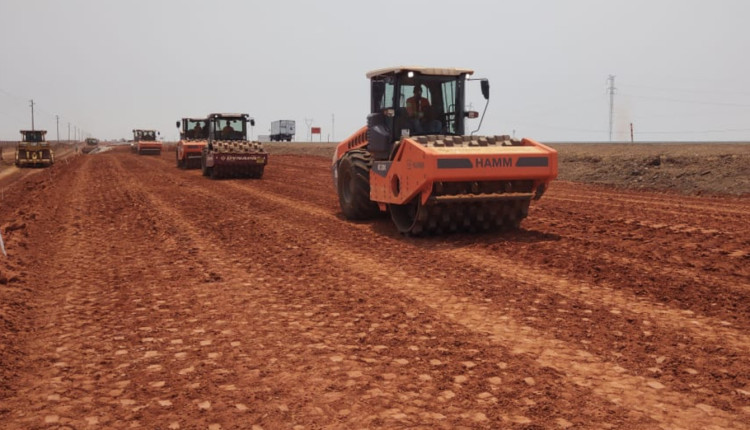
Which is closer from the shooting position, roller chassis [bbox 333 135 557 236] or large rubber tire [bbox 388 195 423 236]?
roller chassis [bbox 333 135 557 236]

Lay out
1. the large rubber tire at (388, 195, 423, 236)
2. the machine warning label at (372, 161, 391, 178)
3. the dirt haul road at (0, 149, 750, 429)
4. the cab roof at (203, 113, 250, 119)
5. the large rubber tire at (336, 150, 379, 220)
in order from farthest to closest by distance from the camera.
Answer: the cab roof at (203, 113, 250, 119) → the large rubber tire at (336, 150, 379, 220) → the machine warning label at (372, 161, 391, 178) → the large rubber tire at (388, 195, 423, 236) → the dirt haul road at (0, 149, 750, 429)

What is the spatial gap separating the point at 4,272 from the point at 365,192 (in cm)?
628

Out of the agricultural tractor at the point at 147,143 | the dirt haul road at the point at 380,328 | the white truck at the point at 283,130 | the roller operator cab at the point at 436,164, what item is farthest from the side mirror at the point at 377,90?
the white truck at the point at 283,130

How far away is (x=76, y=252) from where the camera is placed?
9250 millimetres

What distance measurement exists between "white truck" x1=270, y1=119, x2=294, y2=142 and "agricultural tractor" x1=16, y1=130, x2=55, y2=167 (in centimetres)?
5492

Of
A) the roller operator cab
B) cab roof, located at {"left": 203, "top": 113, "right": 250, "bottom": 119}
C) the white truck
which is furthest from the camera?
the white truck

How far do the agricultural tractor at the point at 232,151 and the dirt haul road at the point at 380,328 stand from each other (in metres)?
13.2

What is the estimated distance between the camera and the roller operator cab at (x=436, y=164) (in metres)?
9.16

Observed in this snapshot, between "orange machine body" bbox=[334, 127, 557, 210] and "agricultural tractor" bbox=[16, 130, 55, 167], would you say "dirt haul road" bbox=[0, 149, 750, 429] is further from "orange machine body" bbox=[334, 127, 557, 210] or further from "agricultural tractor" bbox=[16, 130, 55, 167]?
"agricultural tractor" bbox=[16, 130, 55, 167]

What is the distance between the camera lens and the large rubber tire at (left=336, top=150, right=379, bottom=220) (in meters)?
11.8

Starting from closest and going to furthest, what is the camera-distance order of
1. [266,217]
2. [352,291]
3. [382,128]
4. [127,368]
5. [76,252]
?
[127,368], [352,291], [76,252], [382,128], [266,217]

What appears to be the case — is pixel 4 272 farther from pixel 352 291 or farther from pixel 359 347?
pixel 359 347

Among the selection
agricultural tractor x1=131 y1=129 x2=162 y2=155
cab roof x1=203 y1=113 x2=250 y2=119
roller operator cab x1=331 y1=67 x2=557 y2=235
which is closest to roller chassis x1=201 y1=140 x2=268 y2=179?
cab roof x1=203 y1=113 x2=250 y2=119

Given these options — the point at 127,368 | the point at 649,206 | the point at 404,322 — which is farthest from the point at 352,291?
the point at 649,206
